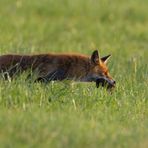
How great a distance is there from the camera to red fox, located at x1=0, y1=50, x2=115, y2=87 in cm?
926

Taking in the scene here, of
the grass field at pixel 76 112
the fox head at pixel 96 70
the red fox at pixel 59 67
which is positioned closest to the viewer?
the grass field at pixel 76 112

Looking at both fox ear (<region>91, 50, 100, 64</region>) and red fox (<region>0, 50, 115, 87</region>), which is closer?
red fox (<region>0, 50, 115, 87</region>)

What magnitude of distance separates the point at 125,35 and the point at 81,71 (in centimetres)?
796

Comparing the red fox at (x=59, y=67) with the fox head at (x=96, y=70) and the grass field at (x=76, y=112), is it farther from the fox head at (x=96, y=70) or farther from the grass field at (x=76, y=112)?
→ the grass field at (x=76, y=112)

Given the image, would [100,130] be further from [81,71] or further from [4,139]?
[81,71]

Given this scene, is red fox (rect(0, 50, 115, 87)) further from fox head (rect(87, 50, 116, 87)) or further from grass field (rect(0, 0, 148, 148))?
grass field (rect(0, 0, 148, 148))

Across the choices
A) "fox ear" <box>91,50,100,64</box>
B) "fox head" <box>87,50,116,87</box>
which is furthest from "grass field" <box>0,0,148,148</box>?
"fox ear" <box>91,50,100,64</box>

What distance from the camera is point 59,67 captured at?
9.48 meters

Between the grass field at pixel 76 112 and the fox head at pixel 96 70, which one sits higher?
the fox head at pixel 96 70

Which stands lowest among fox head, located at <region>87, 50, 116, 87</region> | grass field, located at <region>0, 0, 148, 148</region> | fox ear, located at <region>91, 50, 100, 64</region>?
→ grass field, located at <region>0, 0, 148, 148</region>

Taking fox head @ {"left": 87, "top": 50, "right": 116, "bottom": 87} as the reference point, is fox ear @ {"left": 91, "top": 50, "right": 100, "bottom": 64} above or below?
above

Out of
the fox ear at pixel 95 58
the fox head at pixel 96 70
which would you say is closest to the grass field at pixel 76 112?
the fox head at pixel 96 70

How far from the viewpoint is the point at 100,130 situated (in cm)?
710

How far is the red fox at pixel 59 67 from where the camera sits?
30.4 feet
